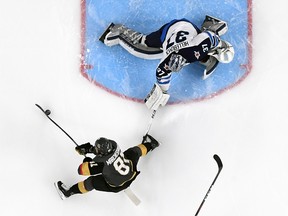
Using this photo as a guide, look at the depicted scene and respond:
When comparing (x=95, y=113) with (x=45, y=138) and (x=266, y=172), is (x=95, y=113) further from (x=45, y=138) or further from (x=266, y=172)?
(x=266, y=172)

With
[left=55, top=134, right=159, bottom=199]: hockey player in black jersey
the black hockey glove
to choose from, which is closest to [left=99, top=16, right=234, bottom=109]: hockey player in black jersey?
[left=55, top=134, right=159, bottom=199]: hockey player in black jersey

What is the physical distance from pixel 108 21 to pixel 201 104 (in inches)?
35.7

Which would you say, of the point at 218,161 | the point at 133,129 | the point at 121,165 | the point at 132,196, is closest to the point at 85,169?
the point at 121,165

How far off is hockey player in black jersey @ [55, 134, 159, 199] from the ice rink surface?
13 centimetres

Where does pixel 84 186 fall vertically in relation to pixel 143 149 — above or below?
above

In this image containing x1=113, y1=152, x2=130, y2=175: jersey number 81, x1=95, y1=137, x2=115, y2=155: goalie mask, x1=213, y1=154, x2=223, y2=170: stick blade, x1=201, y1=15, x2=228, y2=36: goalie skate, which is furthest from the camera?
x1=201, y1=15, x2=228, y2=36: goalie skate

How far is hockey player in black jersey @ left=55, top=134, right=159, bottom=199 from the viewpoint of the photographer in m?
3.37

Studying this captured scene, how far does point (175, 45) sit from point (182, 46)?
47 millimetres

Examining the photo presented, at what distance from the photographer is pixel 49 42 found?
13.4 feet

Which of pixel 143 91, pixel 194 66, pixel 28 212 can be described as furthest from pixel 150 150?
pixel 28 212

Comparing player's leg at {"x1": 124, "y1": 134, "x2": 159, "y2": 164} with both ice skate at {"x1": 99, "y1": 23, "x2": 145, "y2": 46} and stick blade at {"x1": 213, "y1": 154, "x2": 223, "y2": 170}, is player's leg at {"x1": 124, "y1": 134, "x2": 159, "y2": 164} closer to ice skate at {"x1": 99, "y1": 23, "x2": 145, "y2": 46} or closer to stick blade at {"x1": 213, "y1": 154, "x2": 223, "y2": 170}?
stick blade at {"x1": 213, "y1": 154, "x2": 223, "y2": 170}

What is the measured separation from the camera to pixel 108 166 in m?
3.45

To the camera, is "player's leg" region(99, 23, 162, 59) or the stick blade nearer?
the stick blade

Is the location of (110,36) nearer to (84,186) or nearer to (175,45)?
(175,45)
